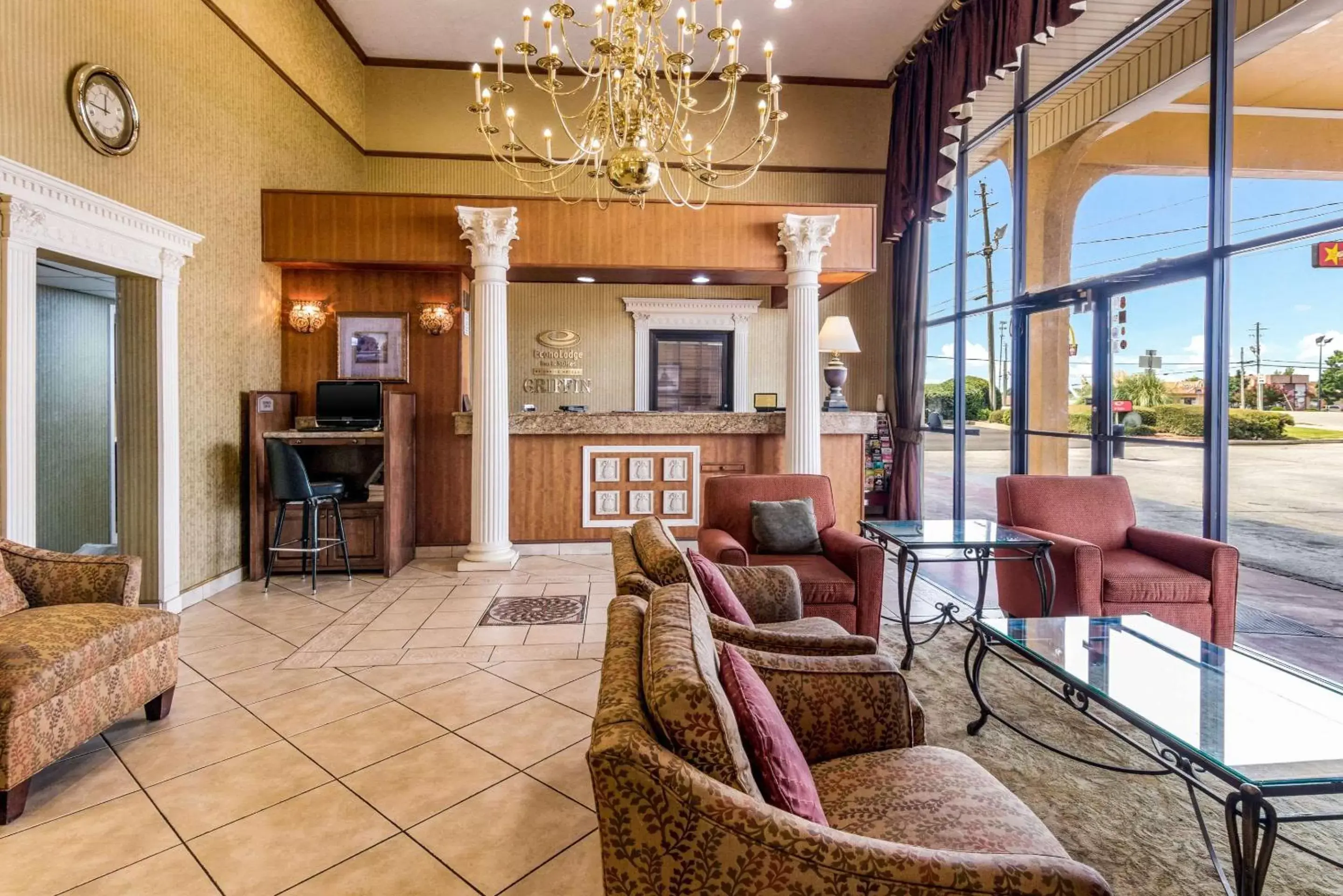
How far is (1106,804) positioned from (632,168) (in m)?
3.10

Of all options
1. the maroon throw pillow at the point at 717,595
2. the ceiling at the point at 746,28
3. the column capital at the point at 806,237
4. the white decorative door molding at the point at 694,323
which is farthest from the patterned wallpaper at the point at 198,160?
the column capital at the point at 806,237

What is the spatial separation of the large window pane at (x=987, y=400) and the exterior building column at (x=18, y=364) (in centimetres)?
627

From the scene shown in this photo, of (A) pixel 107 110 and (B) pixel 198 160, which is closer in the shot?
(A) pixel 107 110

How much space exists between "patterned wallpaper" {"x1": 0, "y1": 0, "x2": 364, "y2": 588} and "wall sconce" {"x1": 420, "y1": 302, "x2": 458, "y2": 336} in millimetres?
1167

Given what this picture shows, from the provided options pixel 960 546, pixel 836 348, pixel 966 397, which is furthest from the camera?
pixel 966 397

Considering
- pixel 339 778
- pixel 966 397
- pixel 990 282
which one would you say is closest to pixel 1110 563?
pixel 966 397

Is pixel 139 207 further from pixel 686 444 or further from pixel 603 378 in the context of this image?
pixel 603 378

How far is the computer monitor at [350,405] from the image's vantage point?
516 centimetres

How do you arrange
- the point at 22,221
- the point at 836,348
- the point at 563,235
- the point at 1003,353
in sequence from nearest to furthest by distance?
the point at 22,221 < the point at 563,235 < the point at 1003,353 < the point at 836,348

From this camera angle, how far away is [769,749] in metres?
1.15

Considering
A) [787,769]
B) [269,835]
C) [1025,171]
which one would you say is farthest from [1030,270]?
[269,835]

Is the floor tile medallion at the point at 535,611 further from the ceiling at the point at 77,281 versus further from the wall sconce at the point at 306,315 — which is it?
the ceiling at the point at 77,281

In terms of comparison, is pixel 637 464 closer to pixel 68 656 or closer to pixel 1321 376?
pixel 68 656

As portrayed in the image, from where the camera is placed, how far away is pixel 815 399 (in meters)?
5.36
